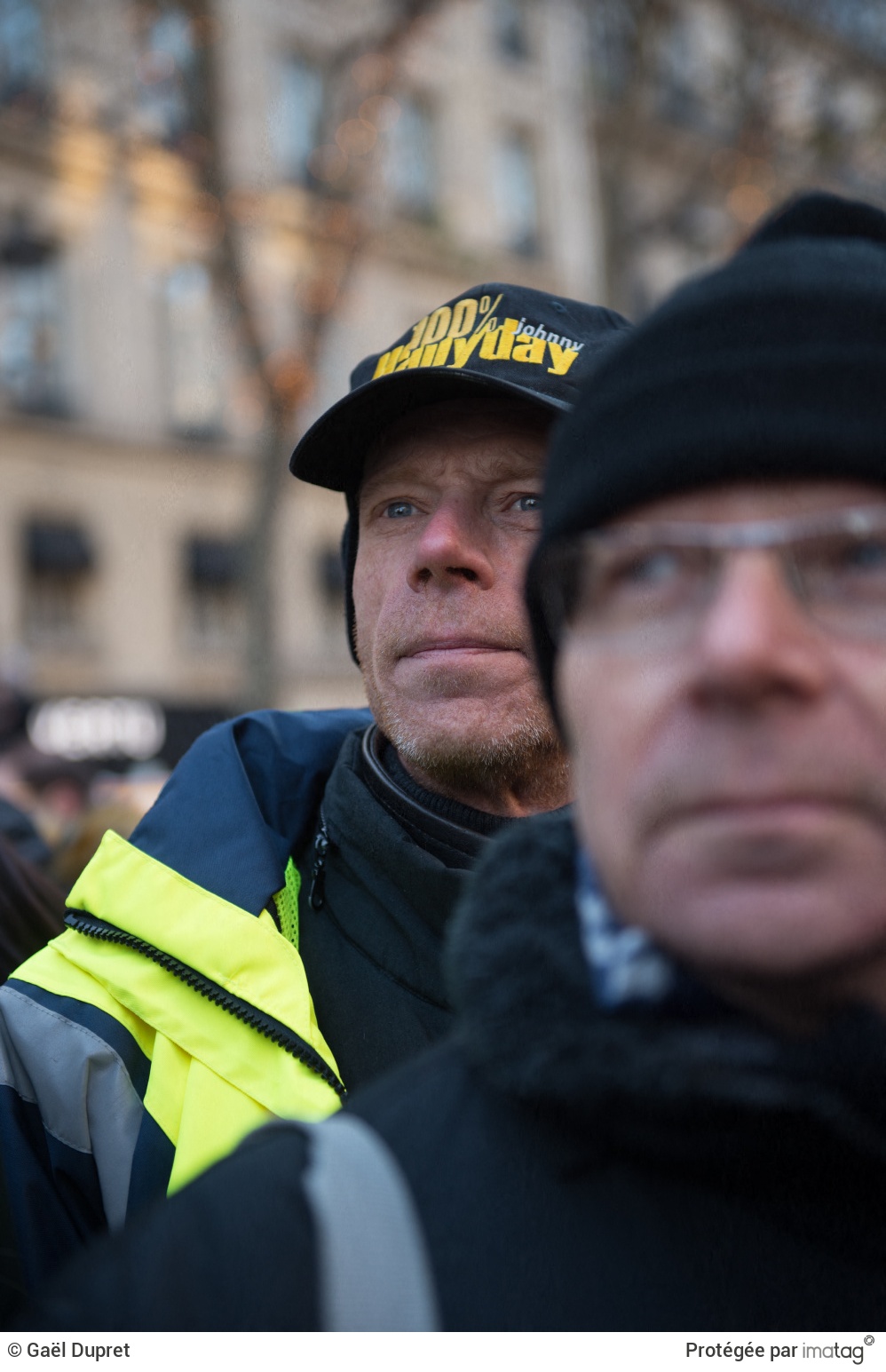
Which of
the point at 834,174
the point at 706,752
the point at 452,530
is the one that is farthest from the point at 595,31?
the point at 706,752

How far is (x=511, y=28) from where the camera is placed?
2220 centimetres

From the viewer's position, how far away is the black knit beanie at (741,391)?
104 cm

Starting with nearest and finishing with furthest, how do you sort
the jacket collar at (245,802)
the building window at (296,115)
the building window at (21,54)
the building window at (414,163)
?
the jacket collar at (245,802)
the building window at (21,54)
the building window at (296,115)
the building window at (414,163)

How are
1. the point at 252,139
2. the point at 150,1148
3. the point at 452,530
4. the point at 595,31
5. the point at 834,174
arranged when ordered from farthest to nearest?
the point at 252,139 → the point at 834,174 → the point at 595,31 → the point at 452,530 → the point at 150,1148

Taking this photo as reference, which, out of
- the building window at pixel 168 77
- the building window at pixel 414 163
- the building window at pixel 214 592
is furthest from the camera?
the building window at pixel 414 163

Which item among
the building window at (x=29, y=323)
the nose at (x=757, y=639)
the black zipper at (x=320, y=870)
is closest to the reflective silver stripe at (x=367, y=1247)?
the nose at (x=757, y=639)

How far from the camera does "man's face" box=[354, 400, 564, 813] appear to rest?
6.73 ft

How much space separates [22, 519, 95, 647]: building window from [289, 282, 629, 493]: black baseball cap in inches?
594

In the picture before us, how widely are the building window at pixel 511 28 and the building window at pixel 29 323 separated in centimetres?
893

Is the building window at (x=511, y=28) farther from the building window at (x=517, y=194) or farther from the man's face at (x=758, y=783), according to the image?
the man's face at (x=758, y=783)

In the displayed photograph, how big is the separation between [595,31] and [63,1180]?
15329 mm

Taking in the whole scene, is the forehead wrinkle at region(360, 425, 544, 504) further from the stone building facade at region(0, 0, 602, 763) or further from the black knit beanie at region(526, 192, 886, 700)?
the stone building facade at region(0, 0, 602, 763)

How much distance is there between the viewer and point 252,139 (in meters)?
18.3
